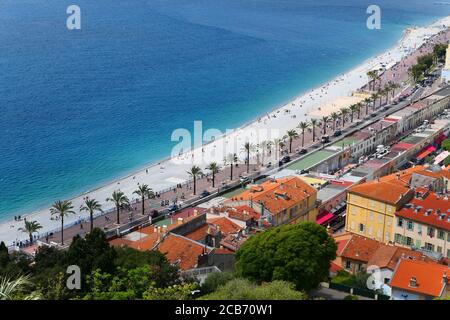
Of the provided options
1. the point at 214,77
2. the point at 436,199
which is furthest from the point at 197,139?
the point at 436,199

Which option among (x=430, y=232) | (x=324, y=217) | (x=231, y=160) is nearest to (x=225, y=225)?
(x=324, y=217)

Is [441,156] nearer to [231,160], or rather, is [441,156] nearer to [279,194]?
[231,160]

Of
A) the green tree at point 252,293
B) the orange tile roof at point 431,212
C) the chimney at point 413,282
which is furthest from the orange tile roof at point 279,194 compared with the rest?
the green tree at point 252,293

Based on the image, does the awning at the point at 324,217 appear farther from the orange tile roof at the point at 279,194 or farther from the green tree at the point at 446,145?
the green tree at the point at 446,145

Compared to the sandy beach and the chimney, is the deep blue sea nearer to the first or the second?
the sandy beach

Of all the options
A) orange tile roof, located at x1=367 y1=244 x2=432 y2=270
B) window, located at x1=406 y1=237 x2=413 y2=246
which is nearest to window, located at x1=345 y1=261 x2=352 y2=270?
orange tile roof, located at x1=367 y1=244 x2=432 y2=270

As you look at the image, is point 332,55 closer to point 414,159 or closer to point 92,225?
point 414,159
